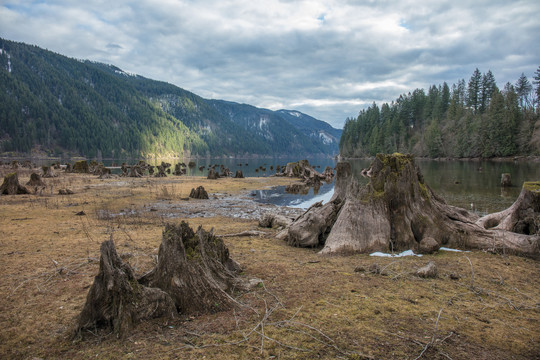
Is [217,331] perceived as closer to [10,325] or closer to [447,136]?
[10,325]

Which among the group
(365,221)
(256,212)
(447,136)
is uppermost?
(447,136)

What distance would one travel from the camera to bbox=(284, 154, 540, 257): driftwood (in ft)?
25.9

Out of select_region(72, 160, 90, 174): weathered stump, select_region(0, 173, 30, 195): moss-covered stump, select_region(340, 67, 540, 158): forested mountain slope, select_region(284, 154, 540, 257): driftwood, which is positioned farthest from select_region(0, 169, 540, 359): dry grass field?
select_region(340, 67, 540, 158): forested mountain slope

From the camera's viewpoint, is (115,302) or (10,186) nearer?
(115,302)

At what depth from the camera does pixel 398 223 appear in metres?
8.30

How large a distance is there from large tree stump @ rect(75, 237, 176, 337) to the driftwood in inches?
190

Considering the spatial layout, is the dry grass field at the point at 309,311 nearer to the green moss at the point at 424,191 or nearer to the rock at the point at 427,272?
the rock at the point at 427,272

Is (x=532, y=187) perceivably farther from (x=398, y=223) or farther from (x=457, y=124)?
(x=457, y=124)

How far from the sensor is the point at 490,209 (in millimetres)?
17078

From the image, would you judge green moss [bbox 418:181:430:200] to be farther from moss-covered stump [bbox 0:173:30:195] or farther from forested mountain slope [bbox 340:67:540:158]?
forested mountain slope [bbox 340:67:540:158]

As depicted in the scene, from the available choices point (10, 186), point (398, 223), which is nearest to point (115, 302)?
point (398, 223)

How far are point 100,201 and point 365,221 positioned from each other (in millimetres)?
16835

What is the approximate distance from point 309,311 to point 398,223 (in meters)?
4.97

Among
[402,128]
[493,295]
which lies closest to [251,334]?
[493,295]
